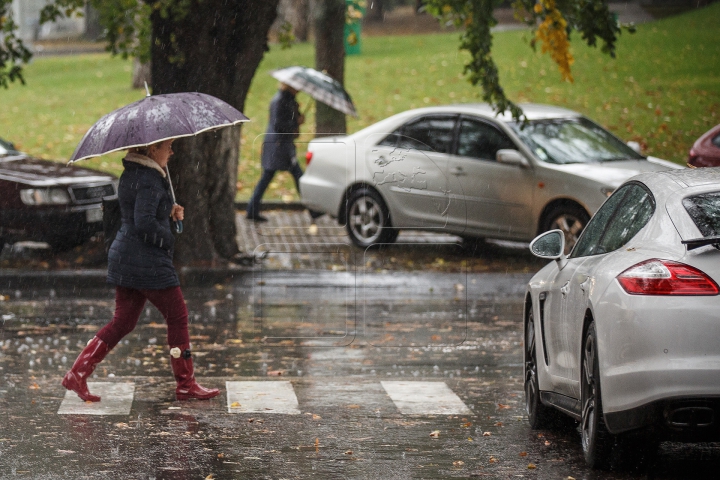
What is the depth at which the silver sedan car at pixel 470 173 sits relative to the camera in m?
14.9

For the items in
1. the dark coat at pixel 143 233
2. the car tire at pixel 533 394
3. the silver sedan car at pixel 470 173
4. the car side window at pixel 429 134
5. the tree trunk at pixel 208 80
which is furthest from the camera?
the car side window at pixel 429 134

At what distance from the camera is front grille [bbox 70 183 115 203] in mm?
15430

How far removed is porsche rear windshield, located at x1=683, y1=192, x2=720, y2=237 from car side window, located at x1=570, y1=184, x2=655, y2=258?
0.21m

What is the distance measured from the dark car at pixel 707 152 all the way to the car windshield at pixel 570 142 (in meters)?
0.65

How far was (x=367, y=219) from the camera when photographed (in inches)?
645

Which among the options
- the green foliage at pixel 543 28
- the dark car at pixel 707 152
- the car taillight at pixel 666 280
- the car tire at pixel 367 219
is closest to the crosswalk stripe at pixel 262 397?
the car taillight at pixel 666 280

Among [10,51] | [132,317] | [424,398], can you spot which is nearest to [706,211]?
[424,398]

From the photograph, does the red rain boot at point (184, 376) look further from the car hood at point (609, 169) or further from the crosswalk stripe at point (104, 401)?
the car hood at point (609, 169)

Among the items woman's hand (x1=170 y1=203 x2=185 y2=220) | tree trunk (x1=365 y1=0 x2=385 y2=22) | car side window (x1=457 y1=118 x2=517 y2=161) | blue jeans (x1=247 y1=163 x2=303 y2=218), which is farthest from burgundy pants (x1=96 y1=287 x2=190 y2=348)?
tree trunk (x1=365 y1=0 x2=385 y2=22)

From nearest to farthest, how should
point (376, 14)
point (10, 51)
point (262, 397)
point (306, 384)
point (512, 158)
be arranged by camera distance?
point (262, 397), point (306, 384), point (512, 158), point (10, 51), point (376, 14)

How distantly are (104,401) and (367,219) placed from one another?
321 inches

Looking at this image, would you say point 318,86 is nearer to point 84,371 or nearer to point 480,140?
point 480,140

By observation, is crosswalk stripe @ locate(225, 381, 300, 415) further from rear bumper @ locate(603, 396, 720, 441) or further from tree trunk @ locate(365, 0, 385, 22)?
tree trunk @ locate(365, 0, 385, 22)

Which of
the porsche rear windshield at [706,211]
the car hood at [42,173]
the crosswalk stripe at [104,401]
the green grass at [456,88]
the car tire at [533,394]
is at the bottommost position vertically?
the green grass at [456,88]
